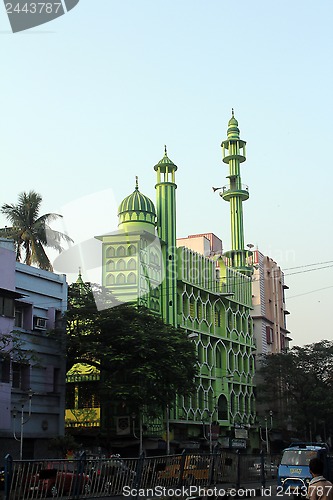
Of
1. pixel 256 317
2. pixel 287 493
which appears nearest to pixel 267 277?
pixel 256 317

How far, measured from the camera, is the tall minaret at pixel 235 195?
237 feet

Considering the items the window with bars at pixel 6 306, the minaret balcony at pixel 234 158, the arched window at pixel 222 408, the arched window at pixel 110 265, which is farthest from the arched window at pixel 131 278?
the minaret balcony at pixel 234 158

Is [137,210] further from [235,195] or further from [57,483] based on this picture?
[57,483]

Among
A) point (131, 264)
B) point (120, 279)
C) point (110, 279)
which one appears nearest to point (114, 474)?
point (120, 279)

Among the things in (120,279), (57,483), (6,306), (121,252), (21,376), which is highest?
(121,252)

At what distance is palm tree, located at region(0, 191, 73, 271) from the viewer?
4803cm

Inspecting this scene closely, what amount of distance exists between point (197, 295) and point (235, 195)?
51.2ft

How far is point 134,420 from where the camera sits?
46.6 m

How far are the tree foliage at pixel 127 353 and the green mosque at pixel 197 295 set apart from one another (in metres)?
5.11

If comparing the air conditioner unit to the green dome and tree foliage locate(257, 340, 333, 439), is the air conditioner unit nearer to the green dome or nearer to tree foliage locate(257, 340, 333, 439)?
the green dome

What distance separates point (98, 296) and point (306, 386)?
26.2m

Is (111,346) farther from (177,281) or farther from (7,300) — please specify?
(177,281)

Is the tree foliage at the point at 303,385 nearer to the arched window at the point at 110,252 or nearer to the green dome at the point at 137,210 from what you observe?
the green dome at the point at 137,210

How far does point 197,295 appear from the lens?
62031 millimetres
